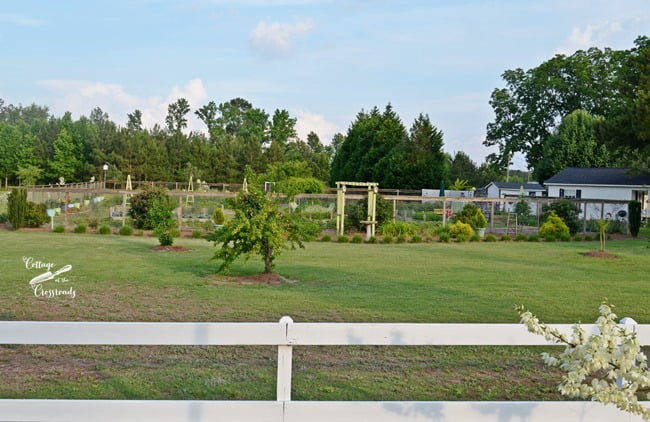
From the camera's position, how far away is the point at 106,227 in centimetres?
2361

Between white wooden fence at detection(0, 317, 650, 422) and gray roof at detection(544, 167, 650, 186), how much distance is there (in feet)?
138

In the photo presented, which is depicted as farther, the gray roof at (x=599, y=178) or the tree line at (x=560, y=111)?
the tree line at (x=560, y=111)

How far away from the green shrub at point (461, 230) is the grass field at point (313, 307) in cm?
469

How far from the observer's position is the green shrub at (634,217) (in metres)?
28.6

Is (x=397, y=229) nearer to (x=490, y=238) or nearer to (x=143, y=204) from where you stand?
(x=490, y=238)

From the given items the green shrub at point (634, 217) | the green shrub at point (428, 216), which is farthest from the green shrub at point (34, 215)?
the green shrub at point (634, 217)

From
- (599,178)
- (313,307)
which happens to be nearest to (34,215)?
(313,307)

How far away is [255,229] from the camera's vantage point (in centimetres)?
1275

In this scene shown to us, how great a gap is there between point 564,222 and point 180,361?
2411 cm

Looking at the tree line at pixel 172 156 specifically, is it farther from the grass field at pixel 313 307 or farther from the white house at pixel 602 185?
the grass field at pixel 313 307

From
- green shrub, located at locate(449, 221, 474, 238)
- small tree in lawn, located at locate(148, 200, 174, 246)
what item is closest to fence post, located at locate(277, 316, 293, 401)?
small tree in lawn, located at locate(148, 200, 174, 246)

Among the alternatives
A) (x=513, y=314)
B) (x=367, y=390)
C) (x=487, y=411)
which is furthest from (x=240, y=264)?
(x=487, y=411)

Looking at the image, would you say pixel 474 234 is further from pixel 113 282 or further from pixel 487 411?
pixel 487 411

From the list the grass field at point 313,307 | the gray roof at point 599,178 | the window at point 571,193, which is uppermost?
the gray roof at point 599,178
